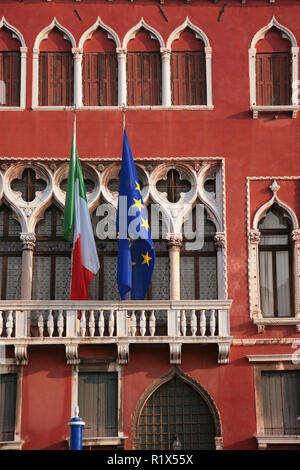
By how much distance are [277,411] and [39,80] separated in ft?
29.3

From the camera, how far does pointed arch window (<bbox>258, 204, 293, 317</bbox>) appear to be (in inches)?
977

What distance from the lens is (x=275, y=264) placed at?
2505cm

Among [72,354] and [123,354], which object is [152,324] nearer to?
[123,354]

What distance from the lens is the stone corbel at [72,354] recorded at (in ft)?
77.5

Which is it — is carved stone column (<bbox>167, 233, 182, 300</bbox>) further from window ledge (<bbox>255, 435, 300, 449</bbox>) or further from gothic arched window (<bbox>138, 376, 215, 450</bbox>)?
window ledge (<bbox>255, 435, 300, 449</bbox>)

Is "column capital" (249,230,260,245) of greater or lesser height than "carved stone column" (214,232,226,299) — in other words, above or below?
above

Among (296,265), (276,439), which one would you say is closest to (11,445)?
(276,439)

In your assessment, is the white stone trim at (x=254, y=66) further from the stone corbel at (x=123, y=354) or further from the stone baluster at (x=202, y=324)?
the stone corbel at (x=123, y=354)

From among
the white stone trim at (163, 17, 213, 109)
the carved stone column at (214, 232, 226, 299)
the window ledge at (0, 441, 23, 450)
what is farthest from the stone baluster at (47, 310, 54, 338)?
the white stone trim at (163, 17, 213, 109)

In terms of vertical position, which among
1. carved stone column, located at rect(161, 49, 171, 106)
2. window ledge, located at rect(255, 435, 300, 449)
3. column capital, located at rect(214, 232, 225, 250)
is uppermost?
carved stone column, located at rect(161, 49, 171, 106)

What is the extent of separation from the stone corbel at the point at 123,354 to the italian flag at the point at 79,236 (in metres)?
1.27

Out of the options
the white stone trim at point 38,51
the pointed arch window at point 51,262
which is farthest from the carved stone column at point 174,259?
the white stone trim at point 38,51

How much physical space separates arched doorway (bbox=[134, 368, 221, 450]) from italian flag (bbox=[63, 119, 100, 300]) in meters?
2.50
